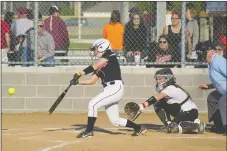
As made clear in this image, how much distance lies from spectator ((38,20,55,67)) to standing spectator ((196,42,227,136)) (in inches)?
177

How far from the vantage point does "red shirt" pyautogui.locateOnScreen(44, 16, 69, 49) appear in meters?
16.8

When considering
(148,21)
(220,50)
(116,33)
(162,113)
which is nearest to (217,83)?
(162,113)

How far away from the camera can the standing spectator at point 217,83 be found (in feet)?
39.6

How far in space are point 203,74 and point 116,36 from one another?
6.49 ft

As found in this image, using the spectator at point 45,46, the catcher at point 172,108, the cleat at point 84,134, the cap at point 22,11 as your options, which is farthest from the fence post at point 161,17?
the cleat at point 84,134

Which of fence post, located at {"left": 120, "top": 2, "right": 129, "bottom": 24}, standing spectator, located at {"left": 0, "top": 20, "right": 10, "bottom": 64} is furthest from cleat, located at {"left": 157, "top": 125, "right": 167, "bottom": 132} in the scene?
fence post, located at {"left": 120, "top": 2, "right": 129, "bottom": 24}

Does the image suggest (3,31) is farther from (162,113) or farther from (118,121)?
(118,121)

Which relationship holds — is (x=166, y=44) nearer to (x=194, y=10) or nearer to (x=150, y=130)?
(x=194, y=10)

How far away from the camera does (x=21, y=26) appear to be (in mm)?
16938

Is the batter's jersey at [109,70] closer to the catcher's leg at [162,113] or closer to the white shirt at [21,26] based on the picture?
the catcher's leg at [162,113]

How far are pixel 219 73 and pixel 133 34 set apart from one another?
4.73 meters

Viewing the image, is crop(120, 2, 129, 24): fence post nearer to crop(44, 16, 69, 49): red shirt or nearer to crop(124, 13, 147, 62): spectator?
crop(124, 13, 147, 62): spectator

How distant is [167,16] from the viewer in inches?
684

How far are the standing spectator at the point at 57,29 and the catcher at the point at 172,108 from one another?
13.4 feet
